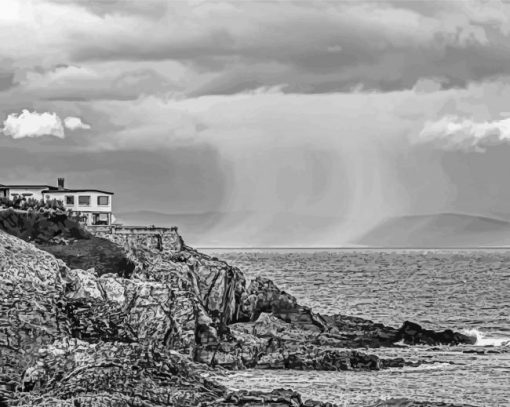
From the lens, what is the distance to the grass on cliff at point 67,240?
287 feet

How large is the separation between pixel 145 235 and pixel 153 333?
3216cm

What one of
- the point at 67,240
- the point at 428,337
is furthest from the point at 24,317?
the point at 428,337

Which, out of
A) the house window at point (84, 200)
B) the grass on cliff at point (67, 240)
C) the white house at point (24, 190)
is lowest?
the grass on cliff at point (67, 240)

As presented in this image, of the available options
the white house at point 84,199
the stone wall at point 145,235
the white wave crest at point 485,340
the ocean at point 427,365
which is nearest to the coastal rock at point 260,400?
the ocean at point 427,365

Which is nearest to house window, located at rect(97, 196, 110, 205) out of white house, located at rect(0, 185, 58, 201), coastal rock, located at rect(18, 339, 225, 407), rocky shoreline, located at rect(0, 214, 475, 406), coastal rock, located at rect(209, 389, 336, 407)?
white house, located at rect(0, 185, 58, 201)

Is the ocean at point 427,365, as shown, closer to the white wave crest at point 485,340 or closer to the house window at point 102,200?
the white wave crest at point 485,340

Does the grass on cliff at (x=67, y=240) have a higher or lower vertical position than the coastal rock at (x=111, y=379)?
higher

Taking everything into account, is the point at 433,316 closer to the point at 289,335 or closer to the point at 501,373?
the point at 289,335

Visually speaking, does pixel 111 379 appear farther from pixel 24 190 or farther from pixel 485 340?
pixel 24 190

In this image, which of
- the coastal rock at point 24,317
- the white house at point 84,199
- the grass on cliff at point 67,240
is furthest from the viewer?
the white house at point 84,199

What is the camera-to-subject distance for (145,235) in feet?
342

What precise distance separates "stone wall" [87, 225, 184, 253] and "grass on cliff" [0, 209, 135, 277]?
2.26m

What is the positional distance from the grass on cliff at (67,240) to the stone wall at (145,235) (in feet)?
7.41

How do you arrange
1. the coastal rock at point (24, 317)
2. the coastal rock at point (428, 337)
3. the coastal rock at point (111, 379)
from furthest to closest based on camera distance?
1. the coastal rock at point (428, 337)
2. the coastal rock at point (24, 317)
3. the coastal rock at point (111, 379)
